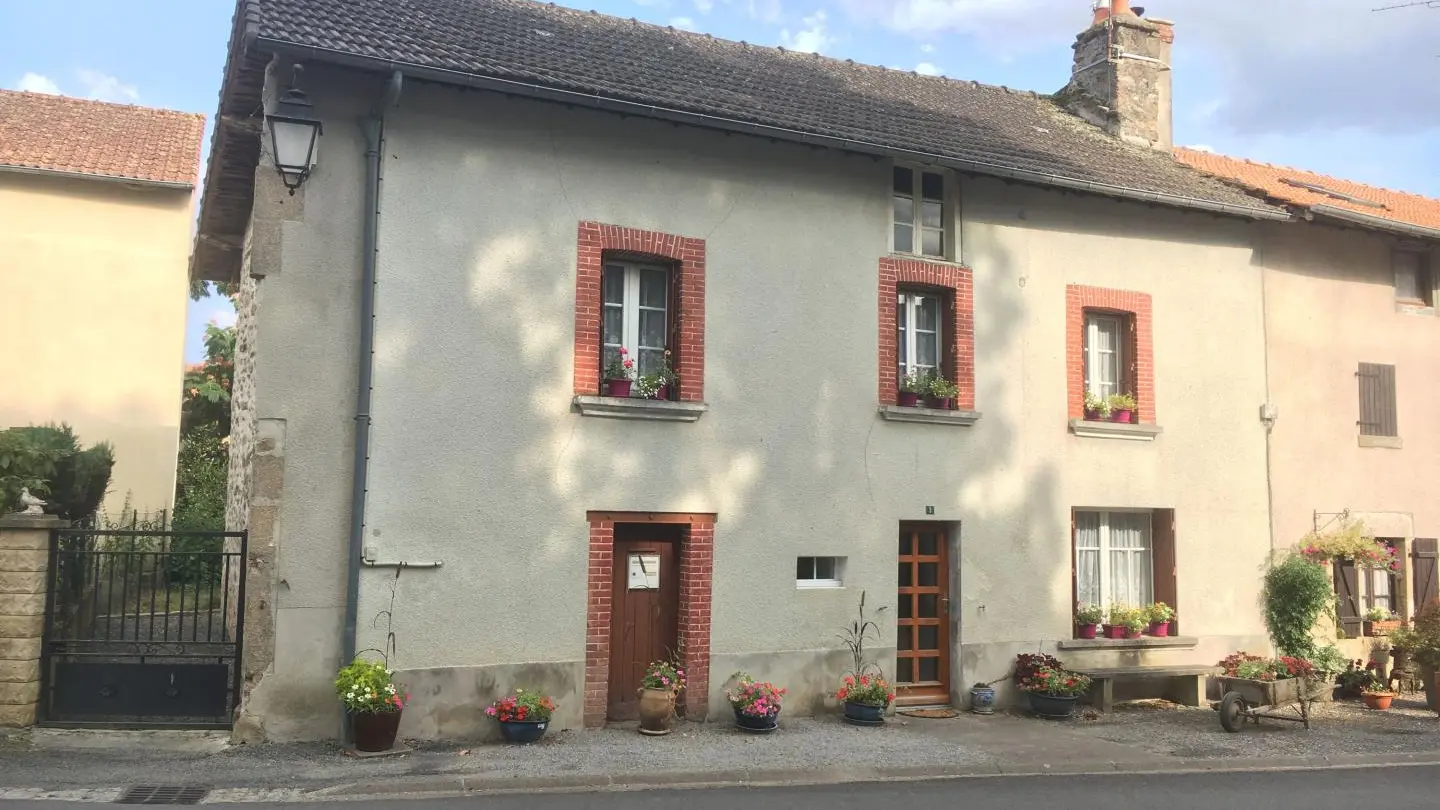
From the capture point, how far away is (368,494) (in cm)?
946

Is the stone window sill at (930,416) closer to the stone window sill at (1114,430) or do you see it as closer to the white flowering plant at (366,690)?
the stone window sill at (1114,430)

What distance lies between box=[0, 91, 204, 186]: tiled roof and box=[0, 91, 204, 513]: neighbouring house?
29 millimetres

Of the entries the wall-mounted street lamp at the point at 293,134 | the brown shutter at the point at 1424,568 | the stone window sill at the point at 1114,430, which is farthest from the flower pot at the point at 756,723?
the brown shutter at the point at 1424,568

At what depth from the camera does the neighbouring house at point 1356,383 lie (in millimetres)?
14172

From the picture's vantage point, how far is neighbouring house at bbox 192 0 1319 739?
31.3ft

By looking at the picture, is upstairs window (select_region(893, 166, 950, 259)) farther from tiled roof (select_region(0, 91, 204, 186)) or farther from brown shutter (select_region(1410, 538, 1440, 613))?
tiled roof (select_region(0, 91, 204, 186))

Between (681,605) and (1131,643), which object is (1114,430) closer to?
(1131,643)

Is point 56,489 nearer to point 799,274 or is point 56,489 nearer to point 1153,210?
point 799,274

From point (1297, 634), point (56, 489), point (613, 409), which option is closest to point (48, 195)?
point (56, 489)

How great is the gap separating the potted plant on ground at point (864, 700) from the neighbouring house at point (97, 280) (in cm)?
1430


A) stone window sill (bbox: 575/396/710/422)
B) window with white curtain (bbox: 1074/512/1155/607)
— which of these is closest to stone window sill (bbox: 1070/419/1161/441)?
window with white curtain (bbox: 1074/512/1155/607)

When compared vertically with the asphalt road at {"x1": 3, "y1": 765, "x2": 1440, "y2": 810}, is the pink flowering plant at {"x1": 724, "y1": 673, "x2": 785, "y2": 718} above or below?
above

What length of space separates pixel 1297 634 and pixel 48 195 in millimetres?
20174

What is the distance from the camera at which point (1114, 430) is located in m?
Result: 12.9
